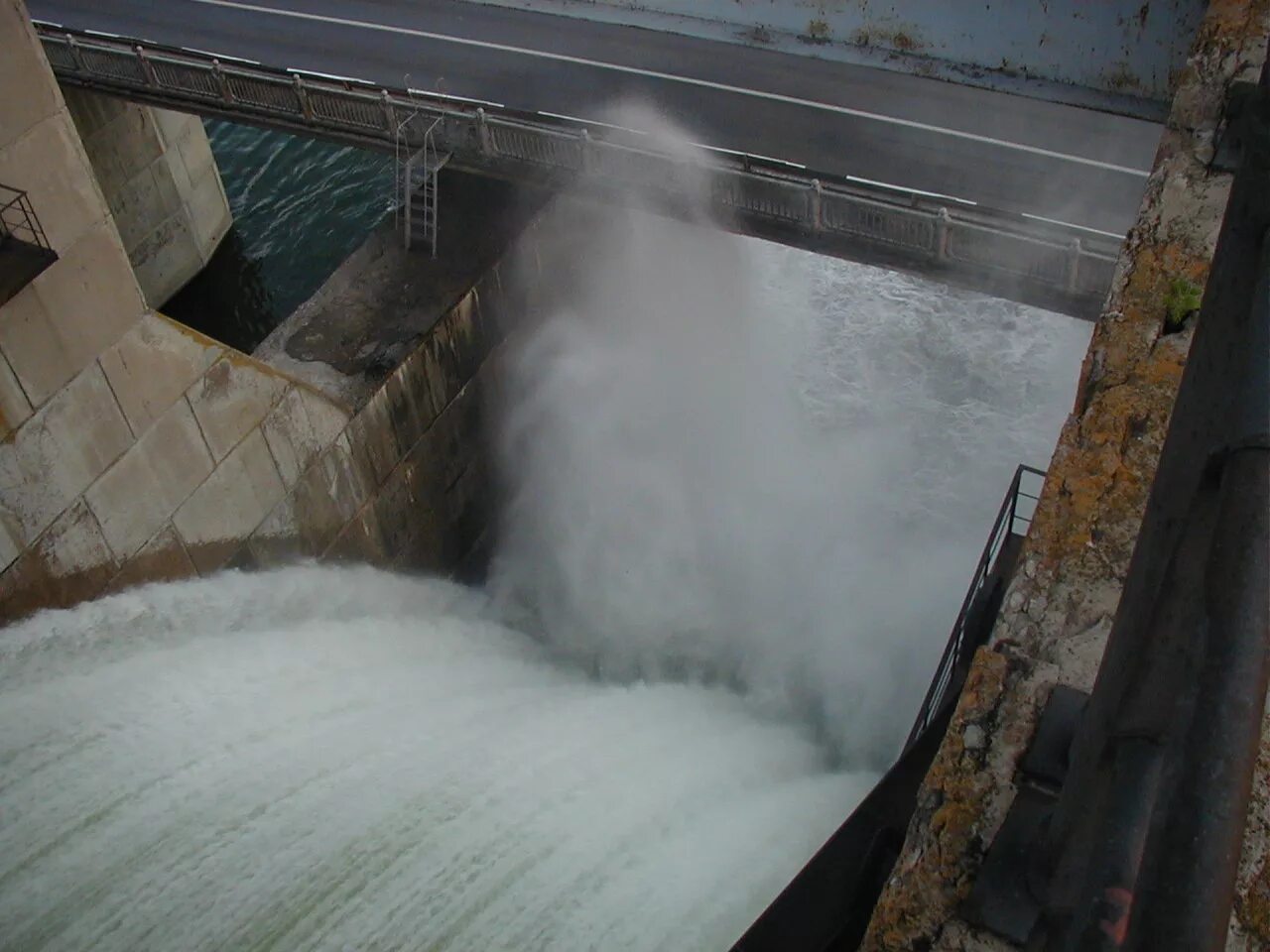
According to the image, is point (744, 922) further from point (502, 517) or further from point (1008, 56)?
point (502, 517)

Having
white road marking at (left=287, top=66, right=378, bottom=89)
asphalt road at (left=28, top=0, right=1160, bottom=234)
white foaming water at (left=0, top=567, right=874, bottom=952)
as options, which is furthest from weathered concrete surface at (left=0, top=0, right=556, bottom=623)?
asphalt road at (left=28, top=0, right=1160, bottom=234)

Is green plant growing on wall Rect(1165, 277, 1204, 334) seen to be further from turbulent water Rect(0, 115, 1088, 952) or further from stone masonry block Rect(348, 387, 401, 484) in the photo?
stone masonry block Rect(348, 387, 401, 484)

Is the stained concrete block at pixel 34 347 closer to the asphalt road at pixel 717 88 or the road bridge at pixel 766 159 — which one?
the road bridge at pixel 766 159

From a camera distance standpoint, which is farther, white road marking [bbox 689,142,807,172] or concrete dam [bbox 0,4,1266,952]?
white road marking [bbox 689,142,807,172]

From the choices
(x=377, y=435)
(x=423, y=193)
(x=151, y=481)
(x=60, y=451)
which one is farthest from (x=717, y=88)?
(x=60, y=451)

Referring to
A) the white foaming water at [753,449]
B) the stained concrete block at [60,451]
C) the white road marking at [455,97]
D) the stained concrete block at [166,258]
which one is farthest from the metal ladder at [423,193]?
the stained concrete block at [166,258]

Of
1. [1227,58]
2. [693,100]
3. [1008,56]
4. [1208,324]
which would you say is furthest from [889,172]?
[1208,324]

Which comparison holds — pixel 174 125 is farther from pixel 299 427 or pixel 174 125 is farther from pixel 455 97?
pixel 299 427
